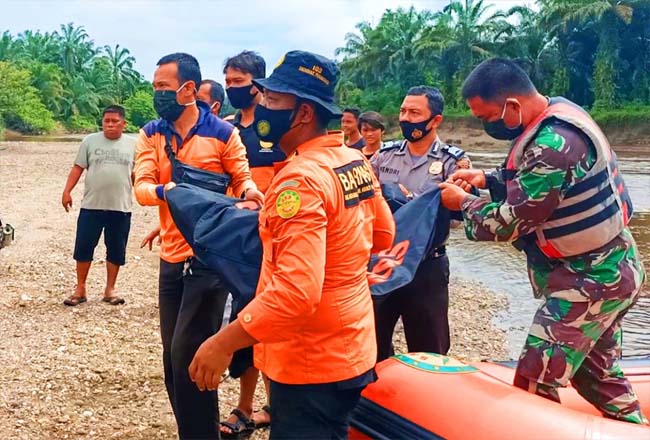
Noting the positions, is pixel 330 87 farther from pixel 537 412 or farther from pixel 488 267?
pixel 488 267

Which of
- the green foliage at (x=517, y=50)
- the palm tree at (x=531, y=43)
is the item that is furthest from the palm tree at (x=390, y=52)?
the palm tree at (x=531, y=43)

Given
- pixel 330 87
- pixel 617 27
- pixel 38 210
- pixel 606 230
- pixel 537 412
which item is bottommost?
pixel 38 210

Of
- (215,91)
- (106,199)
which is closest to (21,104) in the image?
(106,199)

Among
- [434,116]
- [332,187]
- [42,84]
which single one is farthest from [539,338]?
[42,84]

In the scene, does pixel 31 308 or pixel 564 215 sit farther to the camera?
pixel 31 308

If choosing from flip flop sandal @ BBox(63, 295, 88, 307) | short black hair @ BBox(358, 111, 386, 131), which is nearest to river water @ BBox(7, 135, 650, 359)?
short black hair @ BBox(358, 111, 386, 131)

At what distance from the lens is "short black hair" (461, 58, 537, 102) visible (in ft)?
8.82

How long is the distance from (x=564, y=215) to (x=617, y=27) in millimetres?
37675

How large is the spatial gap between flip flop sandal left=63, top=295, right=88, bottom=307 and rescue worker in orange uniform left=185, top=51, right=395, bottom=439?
4399mm

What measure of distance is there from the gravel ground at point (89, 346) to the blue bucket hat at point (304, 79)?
2.18 meters

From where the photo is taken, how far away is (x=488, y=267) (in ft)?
31.7

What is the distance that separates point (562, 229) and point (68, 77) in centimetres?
6672

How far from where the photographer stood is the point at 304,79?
215 centimetres

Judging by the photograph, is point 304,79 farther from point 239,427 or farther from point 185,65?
point 239,427
